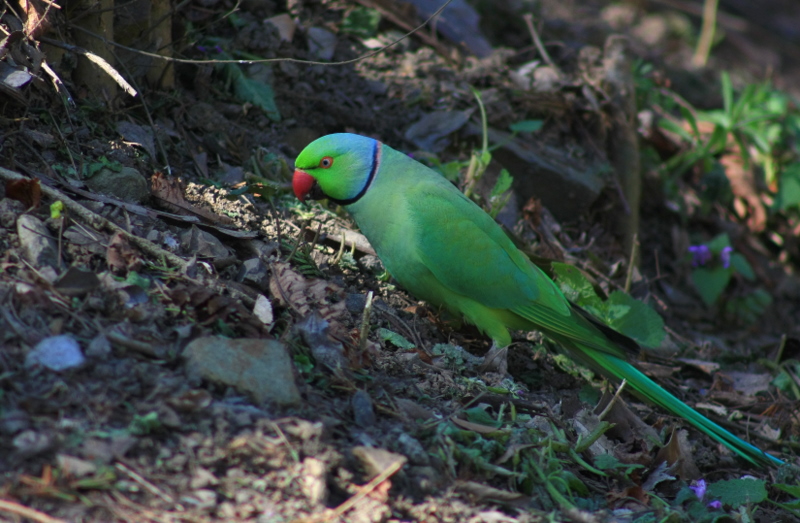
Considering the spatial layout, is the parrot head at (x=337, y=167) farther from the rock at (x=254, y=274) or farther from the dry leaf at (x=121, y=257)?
the dry leaf at (x=121, y=257)

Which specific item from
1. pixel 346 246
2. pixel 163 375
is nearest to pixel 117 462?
pixel 163 375

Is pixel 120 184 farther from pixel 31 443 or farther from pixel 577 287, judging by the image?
pixel 577 287

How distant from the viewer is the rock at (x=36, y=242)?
7.36 ft

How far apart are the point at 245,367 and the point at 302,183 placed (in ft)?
4.67

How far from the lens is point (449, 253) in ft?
10.3

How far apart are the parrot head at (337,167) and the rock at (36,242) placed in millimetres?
1241

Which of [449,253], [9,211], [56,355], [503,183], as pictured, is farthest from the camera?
[503,183]

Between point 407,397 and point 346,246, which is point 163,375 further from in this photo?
point 346,246

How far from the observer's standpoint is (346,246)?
3479 mm

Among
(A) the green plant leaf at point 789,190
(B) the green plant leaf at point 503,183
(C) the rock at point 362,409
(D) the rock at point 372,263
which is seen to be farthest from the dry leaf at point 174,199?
(A) the green plant leaf at point 789,190

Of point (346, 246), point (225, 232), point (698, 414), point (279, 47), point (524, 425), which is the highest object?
point (279, 47)

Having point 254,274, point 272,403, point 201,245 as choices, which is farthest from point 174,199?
point 272,403

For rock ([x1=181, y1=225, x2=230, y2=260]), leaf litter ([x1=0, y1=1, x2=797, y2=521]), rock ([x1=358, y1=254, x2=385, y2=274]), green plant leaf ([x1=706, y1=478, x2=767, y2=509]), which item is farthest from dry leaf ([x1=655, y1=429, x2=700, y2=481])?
rock ([x1=181, y1=225, x2=230, y2=260])

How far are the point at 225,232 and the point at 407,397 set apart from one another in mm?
1062
